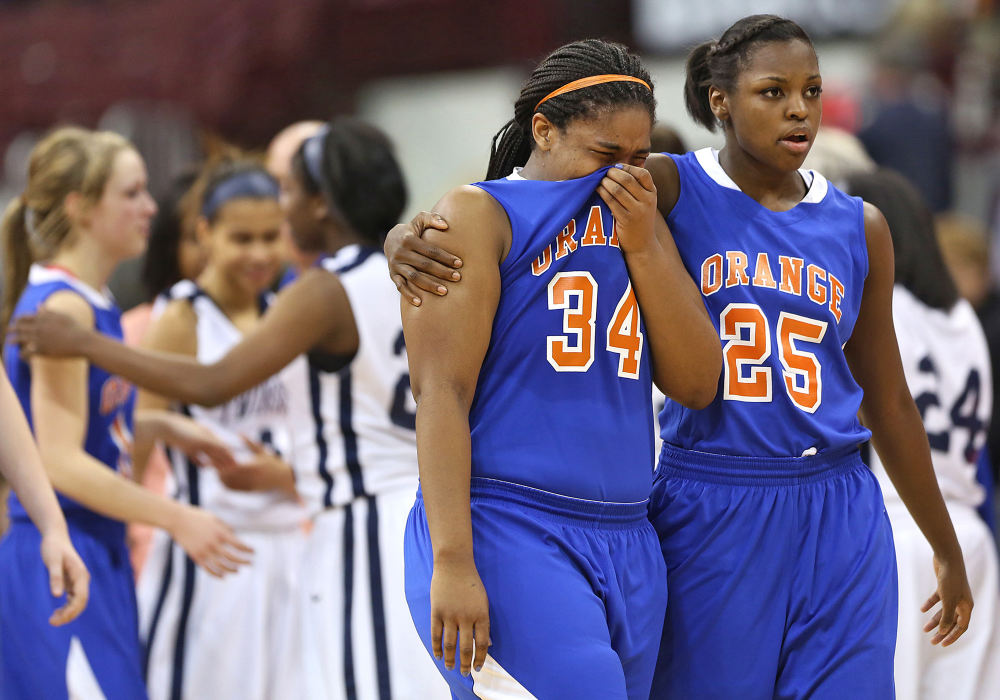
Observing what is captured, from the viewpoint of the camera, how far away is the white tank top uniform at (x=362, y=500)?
396 cm

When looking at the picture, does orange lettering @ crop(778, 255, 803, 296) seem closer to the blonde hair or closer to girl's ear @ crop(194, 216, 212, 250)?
the blonde hair

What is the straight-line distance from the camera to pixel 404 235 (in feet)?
8.94

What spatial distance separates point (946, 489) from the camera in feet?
15.2

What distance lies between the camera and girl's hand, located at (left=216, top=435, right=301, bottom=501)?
15.3 feet

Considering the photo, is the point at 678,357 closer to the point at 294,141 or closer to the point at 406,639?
the point at 406,639

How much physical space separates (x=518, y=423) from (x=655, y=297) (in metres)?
0.39

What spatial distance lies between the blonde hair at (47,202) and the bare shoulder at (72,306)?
316 mm

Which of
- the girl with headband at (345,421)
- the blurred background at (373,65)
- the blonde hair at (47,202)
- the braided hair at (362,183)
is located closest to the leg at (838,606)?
the girl with headband at (345,421)

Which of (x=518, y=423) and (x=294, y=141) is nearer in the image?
(x=518, y=423)

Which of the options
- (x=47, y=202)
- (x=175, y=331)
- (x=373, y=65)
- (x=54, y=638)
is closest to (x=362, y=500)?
(x=54, y=638)

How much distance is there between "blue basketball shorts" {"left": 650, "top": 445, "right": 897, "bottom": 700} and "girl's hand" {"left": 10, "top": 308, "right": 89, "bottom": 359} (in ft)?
6.18

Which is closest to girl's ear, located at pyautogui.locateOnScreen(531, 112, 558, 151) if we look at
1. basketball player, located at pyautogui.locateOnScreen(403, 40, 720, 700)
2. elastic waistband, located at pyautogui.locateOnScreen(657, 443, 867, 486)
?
basketball player, located at pyautogui.locateOnScreen(403, 40, 720, 700)

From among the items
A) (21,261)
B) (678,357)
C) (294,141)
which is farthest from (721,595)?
(294,141)

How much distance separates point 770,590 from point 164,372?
6.50ft
